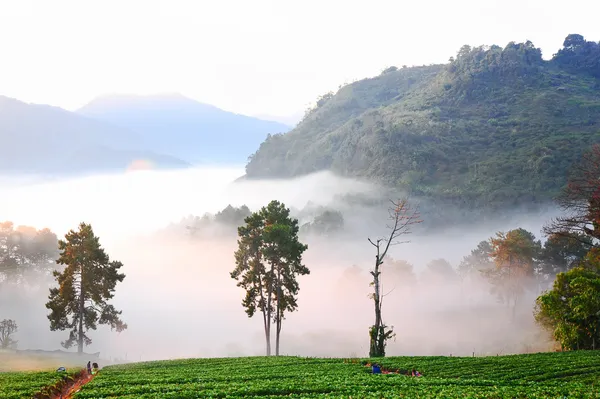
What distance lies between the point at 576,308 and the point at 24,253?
109m

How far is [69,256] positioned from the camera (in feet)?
207

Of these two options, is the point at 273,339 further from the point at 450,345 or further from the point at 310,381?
the point at 310,381

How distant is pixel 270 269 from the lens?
64.2 metres

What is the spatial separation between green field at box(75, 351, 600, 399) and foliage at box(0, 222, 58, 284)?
258 ft

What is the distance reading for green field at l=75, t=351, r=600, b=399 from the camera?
26.7 m

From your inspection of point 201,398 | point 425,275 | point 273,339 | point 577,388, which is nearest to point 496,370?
point 577,388

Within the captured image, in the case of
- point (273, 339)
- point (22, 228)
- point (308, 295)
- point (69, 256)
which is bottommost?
point (273, 339)

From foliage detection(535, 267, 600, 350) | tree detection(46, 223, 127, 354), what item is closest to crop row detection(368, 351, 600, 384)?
foliage detection(535, 267, 600, 350)

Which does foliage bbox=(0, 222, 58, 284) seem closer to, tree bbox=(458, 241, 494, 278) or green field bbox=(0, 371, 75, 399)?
green field bbox=(0, 371, 75, 399)

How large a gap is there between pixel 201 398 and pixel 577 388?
22215 mm

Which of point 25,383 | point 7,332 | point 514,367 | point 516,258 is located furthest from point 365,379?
point 7,332

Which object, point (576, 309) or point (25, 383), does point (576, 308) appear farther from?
point (25, 383)

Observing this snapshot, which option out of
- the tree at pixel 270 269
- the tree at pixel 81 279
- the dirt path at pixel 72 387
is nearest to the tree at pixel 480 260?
the tree at pixel 270 269

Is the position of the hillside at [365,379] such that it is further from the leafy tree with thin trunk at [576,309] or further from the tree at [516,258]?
the tree at [516,258]
